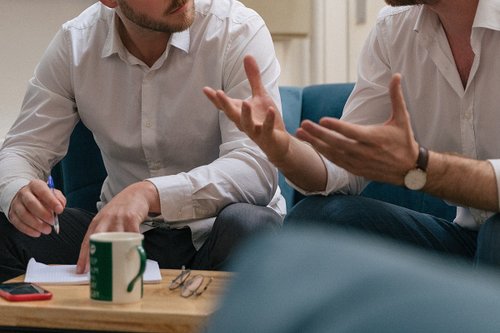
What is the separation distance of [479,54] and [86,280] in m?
0.87

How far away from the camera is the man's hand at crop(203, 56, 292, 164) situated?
1.44 metres

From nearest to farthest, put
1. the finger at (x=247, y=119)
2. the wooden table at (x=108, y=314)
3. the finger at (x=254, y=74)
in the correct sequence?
the wooden table at (x=108, y=314), the finger at (x=247, y=119), the finger at (x=254, y=74)

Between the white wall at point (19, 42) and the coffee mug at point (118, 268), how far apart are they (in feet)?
5.89

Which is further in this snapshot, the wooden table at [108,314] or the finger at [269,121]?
the finger at [269,121]

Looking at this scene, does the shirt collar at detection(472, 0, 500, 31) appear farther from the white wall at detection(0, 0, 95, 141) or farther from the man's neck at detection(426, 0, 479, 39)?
the white wall at detection(0, 0, 95, 141)

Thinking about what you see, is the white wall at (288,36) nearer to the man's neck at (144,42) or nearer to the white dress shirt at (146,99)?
the white dress shirt at (146,99)

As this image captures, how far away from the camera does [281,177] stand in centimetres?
233

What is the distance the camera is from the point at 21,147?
200cm

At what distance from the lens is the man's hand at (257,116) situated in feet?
4.74

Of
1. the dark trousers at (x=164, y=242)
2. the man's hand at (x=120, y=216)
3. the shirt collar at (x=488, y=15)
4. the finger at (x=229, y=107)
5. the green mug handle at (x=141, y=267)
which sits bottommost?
the dark trousers at (x=164, y=242)

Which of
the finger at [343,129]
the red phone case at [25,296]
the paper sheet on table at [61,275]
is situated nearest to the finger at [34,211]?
the paper sheet on table at [61,275]

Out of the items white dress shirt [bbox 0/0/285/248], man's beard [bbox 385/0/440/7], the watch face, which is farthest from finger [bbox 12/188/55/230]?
man's beard [bbox 385/0/440/7]

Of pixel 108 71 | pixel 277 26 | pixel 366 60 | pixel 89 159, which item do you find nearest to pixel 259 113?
pixel 366 60

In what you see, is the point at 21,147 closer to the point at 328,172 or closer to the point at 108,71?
the point at 108,71
